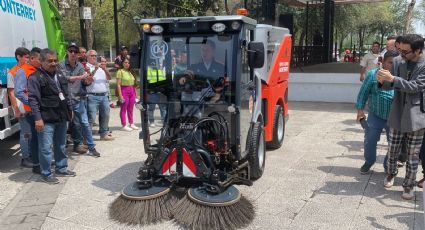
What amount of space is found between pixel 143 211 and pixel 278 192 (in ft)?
5.76

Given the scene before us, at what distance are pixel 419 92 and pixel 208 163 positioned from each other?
238 centimetres

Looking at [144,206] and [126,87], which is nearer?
[144,206]

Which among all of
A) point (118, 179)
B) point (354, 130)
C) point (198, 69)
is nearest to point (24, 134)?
point (118, 179)

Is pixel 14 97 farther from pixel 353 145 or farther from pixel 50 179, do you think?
pixel 353 145

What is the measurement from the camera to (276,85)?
22.6ft

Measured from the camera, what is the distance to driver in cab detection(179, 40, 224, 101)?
4.70 metres

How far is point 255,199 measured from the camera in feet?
15.9

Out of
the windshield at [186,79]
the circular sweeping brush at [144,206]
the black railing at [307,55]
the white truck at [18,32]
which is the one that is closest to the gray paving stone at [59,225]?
the circular sweeping brush at [144,206]

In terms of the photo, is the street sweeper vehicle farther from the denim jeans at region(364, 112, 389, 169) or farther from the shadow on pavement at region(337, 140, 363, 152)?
the shadow on pavement at region(337, 140, 363, 152)

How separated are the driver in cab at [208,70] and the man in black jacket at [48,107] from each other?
6.19 ft

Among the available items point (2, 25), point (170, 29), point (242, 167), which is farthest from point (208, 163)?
point (2, 25)

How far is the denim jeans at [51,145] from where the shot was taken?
539 centimetres

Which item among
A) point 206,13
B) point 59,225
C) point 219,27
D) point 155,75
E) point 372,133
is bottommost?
point 59,225

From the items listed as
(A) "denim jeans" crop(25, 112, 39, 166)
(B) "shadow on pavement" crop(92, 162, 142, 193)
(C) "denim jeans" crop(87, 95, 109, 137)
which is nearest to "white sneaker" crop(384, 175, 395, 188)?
(B) "shadow on pavement" crop(92, 162, 142, 193)
